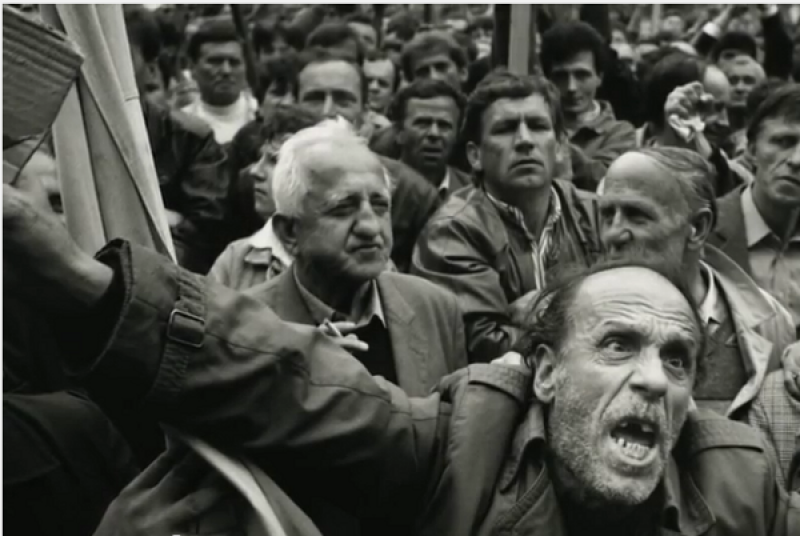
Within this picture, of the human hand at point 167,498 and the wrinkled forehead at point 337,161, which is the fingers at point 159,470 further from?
the wrinkled forehead at point 337,161

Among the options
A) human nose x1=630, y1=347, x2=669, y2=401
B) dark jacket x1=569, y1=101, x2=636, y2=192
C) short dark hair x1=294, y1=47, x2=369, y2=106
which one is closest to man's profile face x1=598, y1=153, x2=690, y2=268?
dark jacket x1=569, y1=101, x2=636, y2=192

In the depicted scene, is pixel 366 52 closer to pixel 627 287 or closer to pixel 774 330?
pixel 774 330

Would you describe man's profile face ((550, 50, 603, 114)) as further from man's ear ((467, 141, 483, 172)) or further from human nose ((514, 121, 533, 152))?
human nose ((514, 121, 533, 152))

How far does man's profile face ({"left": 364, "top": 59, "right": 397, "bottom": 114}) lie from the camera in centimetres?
937

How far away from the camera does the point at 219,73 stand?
844 cm

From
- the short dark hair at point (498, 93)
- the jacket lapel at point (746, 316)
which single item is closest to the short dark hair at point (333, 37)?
the short dark hair at point (498, 93)

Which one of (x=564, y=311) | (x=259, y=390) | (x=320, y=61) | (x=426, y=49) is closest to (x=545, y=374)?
(x=564, y=311)

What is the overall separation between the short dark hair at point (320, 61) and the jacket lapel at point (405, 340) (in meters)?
2.93

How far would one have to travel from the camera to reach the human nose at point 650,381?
3.32 meters

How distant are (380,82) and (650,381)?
258 inches

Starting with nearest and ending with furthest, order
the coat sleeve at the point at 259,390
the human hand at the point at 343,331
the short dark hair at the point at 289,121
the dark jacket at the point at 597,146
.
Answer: the coat sleeve at the point at 259,390 → the human hand at the point at 343,331 → the short dark hair at the point at 289,121 → the dark jacket at the point at 597,146

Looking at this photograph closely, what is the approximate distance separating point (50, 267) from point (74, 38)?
37.2 inches

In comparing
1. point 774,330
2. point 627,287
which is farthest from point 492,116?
point 627,287

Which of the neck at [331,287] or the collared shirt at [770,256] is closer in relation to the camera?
the neck at [331,287]
